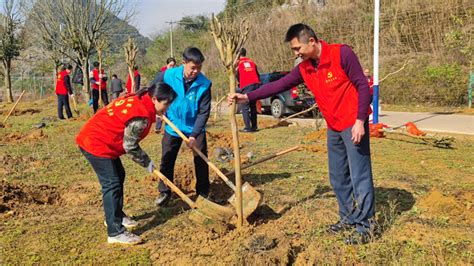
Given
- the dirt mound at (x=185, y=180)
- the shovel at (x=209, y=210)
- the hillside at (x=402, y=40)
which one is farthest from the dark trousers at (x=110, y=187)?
the hillside at (x=402, y=40)

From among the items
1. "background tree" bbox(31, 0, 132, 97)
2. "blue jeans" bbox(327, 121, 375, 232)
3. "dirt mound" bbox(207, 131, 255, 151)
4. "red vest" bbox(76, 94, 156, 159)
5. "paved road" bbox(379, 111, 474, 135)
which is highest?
"background tree" bbox(31, 0, 132, 97)

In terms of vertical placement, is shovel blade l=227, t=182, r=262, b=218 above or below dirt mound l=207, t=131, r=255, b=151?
above

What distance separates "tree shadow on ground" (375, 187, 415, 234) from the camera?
3826 mm

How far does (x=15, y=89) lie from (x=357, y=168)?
40.1m

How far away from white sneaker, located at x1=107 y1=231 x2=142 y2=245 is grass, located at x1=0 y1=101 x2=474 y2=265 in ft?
0.19

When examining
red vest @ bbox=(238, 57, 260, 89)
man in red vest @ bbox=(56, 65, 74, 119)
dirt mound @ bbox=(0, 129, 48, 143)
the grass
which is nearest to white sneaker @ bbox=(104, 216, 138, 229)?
the grass

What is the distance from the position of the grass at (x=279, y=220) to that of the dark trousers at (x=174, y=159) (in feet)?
1.10

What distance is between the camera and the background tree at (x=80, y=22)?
2072 cm

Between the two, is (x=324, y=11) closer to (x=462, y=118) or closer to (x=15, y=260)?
(x=462, y=118)

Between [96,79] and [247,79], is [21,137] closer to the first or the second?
[96,79]

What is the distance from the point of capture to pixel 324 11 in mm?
21047

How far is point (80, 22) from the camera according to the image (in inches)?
833

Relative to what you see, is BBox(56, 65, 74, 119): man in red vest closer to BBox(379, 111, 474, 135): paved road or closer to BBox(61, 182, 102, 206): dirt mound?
BBox(61, 182, 102, 206): dirt mound

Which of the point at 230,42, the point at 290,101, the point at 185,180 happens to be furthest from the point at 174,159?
the point at 290,101
